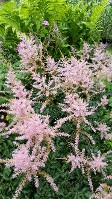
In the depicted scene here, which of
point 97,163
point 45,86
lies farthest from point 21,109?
point 97,163

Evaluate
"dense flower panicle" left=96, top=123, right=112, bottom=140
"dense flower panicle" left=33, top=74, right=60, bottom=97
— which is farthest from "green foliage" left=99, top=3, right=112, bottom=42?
"dense flower panicle" left=96, top=123, right=112, bottom=140

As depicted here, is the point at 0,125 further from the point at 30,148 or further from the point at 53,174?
the point at 53,174

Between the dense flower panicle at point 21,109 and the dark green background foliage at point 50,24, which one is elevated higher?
the dark green background foliage at point 50,24

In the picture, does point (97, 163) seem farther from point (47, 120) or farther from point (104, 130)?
point (47, 120)

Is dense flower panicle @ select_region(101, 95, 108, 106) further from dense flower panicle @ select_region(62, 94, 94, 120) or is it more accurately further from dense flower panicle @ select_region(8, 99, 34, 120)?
dense flower panicle @ select_region(8, 99, 34, 120)

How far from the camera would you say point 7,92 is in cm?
454

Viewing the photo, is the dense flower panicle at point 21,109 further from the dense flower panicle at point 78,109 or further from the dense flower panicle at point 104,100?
the dense flower panicle at point 104,100

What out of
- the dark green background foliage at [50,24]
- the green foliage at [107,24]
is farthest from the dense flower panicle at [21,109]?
the green foliage at [107,24]

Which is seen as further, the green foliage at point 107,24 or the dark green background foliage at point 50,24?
the green foliage at point 107,24

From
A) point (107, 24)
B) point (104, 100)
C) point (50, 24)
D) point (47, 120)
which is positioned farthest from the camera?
point (107, 24)

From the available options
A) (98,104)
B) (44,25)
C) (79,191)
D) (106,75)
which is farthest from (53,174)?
(44,25)

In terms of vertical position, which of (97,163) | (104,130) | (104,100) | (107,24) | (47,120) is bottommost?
(97,163)

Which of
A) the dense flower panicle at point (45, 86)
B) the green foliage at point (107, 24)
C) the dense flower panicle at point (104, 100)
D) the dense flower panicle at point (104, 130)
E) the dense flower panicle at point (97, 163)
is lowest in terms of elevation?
the dense flower panicle at point (97, 163)

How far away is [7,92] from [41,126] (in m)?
1.07
